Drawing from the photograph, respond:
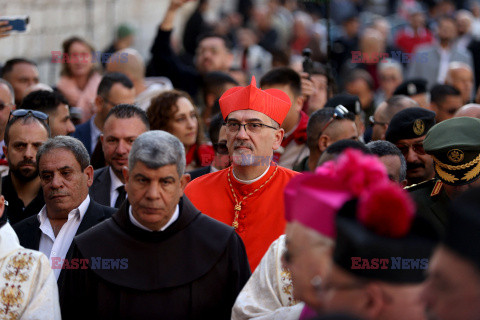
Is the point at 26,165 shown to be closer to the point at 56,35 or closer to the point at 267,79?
the point at 267,79

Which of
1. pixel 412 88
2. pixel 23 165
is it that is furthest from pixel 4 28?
pixel 412 88

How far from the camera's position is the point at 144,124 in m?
6.87

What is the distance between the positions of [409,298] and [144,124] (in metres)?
4.22

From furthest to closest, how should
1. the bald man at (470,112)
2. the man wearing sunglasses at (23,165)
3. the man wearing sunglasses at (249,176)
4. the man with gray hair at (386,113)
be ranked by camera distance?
1. the man with gray hair at (386,113)
2. the bald man at (470,112)
3. the man wearing sunglasses at (23,165)
4. the man wearing sunglasses at (249,176)

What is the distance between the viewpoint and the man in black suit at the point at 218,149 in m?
6.72

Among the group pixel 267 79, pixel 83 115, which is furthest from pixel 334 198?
pixel 83 115

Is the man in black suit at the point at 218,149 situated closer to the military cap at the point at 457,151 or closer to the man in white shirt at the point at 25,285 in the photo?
the military cap at the point at 457,151

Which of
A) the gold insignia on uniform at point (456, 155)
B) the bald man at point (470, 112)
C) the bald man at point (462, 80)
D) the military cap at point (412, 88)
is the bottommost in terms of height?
the bald man at point (462, 80)

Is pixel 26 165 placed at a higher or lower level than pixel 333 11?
higher

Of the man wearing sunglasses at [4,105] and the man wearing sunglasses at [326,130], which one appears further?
the man wearing sunglasses at [4,105]

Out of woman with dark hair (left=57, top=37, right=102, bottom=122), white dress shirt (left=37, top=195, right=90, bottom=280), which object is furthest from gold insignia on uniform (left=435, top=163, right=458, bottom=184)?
woman with dark hair (left=57, top=37, right=102, bottom=122)

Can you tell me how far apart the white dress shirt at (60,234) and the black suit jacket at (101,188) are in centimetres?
86

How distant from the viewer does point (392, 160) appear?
5.89 m

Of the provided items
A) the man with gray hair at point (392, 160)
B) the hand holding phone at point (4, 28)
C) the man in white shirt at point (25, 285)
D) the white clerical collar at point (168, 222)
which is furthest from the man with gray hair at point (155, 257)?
the hand holding phone at point (4, 28)
